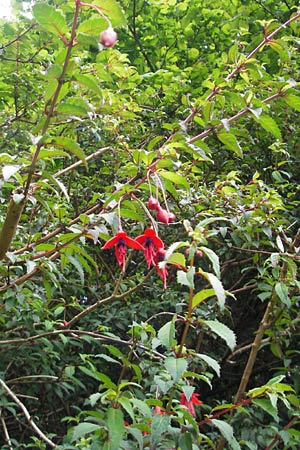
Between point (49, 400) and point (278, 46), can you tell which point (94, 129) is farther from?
point (49, 400)

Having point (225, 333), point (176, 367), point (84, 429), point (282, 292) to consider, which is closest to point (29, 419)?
point (84, 429)

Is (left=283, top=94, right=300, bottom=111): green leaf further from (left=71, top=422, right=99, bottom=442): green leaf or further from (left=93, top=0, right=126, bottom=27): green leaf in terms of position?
(left=71, top=422, right=99, bottom=442): green leaf

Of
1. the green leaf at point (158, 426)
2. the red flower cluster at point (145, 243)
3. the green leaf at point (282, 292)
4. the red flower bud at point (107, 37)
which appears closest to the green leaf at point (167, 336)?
the red flower cluster at point (145, 243)

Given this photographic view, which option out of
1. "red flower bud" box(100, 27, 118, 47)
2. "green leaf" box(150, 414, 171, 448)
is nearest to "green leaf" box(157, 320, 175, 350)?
"green leaf" box(150, 414, 171, 448)

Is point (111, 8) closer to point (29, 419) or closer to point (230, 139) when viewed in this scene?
point (230, 139)

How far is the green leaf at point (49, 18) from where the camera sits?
0.91m

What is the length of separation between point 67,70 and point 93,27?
0.10 metres

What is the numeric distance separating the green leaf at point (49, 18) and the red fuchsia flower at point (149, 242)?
41 cm

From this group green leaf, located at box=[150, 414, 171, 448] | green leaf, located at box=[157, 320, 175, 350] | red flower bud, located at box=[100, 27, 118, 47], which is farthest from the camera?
green leaf, located at box=[150, 414, 171, 448]

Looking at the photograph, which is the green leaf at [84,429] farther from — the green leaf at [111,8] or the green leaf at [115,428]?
the green leaf at [111,8]

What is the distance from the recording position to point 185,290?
8.90 feet

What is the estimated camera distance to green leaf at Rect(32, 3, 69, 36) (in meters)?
0.91

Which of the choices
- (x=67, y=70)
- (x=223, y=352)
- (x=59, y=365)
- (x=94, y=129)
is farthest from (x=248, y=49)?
(x=67, y=70)

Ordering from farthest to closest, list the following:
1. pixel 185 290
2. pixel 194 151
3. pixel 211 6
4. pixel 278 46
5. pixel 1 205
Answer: pixel 211 6
pixel 185 290
pixel 1 205
pixel 278 46
pixel 194 151
